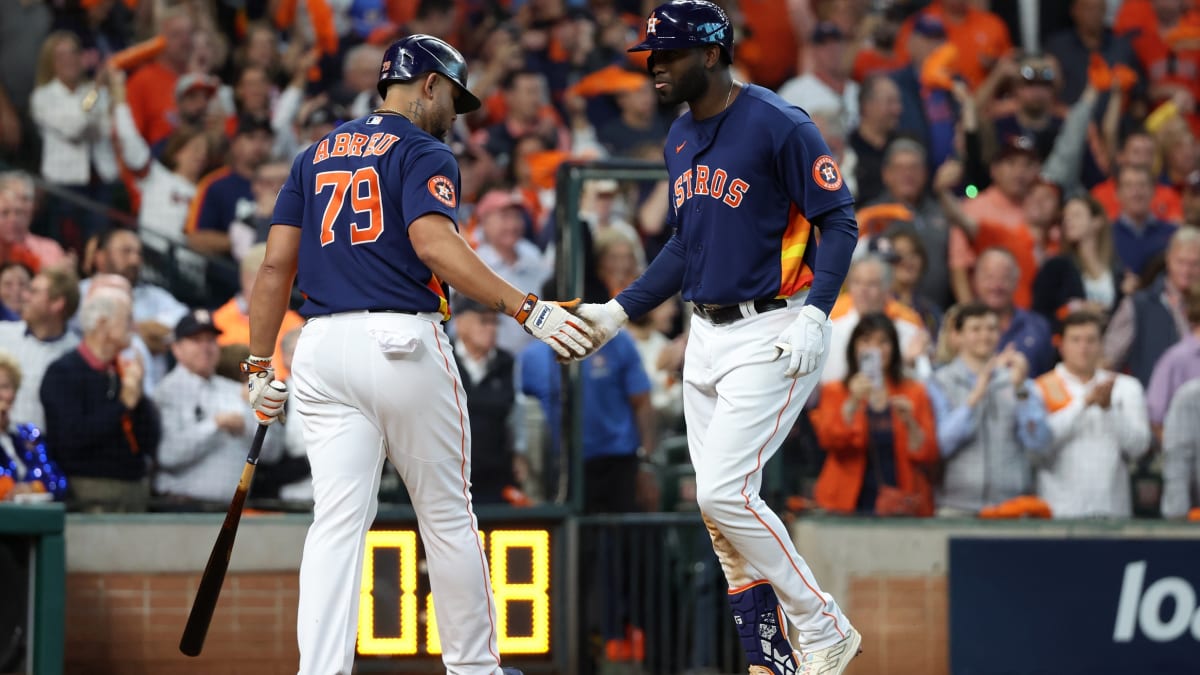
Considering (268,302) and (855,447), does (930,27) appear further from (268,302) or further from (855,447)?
(268,302)

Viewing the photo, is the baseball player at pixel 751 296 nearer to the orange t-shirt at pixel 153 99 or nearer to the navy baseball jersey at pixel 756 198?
the navy baseball jersey at pixel 756 198

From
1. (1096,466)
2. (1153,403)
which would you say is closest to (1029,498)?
(1096,466)

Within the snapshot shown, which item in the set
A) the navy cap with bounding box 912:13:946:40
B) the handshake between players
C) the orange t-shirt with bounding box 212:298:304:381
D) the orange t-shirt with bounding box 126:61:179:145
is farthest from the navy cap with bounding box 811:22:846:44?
the handshake between players

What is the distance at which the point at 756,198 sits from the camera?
529cm

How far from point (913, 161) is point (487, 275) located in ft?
17.9

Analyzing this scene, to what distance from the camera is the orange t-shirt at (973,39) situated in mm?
11688

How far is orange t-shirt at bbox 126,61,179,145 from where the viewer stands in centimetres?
976

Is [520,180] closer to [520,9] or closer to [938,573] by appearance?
[520,9]

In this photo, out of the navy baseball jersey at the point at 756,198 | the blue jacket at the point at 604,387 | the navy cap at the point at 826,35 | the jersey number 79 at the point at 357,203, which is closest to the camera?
the jersey number 79 at the point at 357,203

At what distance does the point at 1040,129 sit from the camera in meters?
11.2

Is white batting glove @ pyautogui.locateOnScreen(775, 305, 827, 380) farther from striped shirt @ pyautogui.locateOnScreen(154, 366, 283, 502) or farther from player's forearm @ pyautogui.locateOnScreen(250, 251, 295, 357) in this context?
striped shirt @ pyautogui.locateOnScreen(154, 366, 283, 502)

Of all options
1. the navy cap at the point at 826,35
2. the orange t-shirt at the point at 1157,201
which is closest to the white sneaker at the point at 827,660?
the orange t-shirt at the point at 1157,201

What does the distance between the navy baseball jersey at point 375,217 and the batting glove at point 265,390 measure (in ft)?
1.07

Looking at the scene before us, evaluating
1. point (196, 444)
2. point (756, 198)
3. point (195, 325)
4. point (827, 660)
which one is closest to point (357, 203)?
point (756, 198)
